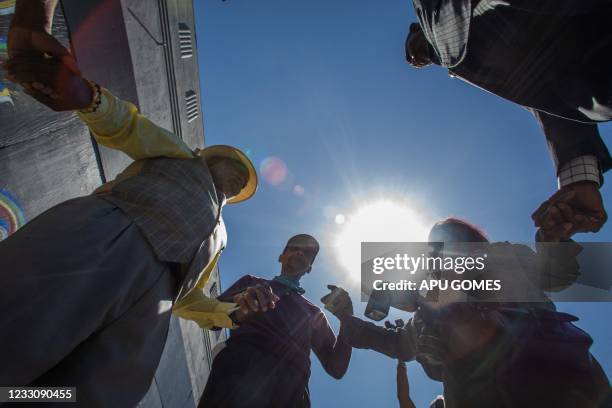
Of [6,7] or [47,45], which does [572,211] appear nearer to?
[47,45]

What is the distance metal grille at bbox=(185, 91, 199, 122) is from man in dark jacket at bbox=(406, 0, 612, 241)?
→ 5.07 metres

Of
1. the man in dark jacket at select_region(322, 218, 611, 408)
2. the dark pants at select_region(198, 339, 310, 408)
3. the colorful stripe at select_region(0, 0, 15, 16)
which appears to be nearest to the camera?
the man in dark jacket at select_region(322, 218, 611, 408)

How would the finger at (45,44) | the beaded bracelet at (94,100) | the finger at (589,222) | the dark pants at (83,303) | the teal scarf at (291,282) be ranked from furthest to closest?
the teal scarf at (291,282)
the finger at (589,222)
the beaded bracelet at (94,100)
the finger at (45,44)
the dark pants at (83,303)

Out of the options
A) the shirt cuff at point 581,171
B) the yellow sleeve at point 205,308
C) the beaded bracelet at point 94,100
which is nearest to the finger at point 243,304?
the yellow sleeve at point 205,308

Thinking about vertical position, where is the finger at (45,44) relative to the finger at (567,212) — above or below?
above

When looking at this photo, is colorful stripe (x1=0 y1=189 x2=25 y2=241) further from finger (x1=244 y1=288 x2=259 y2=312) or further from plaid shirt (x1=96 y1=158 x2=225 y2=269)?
finger (x1=244 y1=288 x2=259 y2=312)

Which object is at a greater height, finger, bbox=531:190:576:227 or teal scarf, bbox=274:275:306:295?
finger, bbox=531:190:576:227

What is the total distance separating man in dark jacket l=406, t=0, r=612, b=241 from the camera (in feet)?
5.34

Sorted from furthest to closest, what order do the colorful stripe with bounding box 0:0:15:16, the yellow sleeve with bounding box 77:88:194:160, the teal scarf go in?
the teal scarf, the colorful stripe with bounding box 0:0:15:16, the yellow sleeve with bounding box 77:88:194:160

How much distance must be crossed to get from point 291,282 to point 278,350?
0.91m

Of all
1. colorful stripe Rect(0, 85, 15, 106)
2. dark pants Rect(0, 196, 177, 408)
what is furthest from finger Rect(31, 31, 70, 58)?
colorful stripe Rect(0, 85, 15, 106)

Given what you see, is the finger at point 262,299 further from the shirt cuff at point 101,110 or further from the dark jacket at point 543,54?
the dark jacket at point 543,54

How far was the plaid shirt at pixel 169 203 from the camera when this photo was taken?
1.60 metres

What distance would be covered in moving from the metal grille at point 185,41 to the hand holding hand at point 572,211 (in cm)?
626
